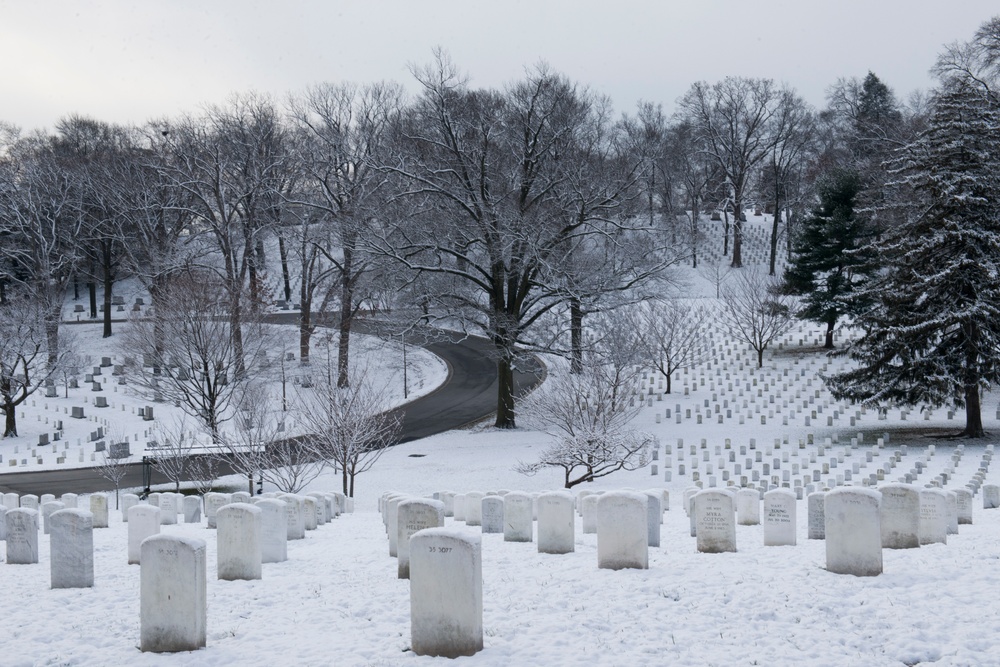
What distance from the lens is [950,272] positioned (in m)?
23.8

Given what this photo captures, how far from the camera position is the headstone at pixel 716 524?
10.9 m

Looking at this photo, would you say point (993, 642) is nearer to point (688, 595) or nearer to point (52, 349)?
point (688, 595)

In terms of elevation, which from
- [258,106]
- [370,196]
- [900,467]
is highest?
[258,106]

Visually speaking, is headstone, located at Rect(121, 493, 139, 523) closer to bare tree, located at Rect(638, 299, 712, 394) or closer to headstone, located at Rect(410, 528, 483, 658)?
headstone, located at Rect(410, 528, 483, 658)

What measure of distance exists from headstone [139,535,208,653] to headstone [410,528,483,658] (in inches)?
69.4

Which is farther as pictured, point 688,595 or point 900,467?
point 900,467

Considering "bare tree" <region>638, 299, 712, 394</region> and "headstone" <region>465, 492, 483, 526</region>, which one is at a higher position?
"bare tree" <region>638, 299, 712, 394</region>

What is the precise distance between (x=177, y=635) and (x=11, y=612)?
2191 mm

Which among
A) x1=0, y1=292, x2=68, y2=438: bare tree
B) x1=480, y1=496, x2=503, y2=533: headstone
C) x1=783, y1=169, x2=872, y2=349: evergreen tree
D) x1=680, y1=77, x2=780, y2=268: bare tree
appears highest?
x1=680, y1=77, x2=780, y2=268: bare tree

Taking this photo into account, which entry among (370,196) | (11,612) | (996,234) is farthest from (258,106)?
(11,612)

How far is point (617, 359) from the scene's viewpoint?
26828mm

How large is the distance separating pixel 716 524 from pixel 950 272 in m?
16.1

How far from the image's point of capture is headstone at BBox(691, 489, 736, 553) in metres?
10.9

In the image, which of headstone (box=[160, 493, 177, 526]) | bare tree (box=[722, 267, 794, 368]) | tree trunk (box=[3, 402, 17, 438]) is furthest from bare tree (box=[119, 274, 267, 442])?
bare tree (box=[722, 267, 794, 368])
